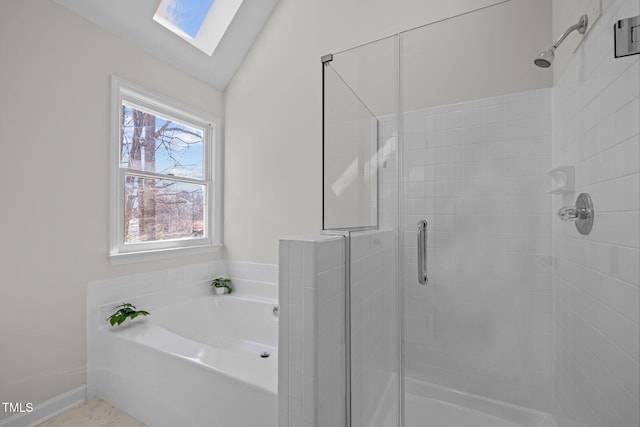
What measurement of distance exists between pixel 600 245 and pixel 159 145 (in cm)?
273

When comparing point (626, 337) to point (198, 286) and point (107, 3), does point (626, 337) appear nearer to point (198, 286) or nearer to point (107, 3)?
point (198, 286)

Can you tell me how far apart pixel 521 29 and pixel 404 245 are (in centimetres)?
100

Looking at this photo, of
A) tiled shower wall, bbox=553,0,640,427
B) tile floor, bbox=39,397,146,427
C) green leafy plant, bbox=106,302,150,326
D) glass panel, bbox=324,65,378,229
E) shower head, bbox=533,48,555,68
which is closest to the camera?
tiled shower wall, bbox=553,0,640,427

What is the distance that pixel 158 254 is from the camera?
2340mm

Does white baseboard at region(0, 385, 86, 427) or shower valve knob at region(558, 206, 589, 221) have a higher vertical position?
shower valve knob at region(558, 206, 589, 221)

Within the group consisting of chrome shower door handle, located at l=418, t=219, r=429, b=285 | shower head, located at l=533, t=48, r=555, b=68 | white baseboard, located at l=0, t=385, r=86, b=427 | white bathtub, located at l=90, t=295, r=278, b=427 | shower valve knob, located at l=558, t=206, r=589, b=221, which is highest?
shower head, located at l=533, t=48, r=555, b=68

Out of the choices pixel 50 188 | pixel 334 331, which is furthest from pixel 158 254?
pixel 334 331

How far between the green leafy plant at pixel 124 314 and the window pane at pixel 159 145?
3.24 feet

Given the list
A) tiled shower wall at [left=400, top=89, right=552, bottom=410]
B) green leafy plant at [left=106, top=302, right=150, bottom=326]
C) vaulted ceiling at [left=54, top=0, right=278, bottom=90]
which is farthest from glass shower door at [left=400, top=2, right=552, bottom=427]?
vaulted ceiling at [left=54, top=0, right=278, bottom=90]

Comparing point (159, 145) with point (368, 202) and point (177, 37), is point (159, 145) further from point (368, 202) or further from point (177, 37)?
point (368, 202)

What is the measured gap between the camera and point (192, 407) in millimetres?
1488

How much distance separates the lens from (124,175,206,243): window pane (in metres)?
2.25

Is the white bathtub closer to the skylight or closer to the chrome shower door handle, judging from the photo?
the chrome shower door handle

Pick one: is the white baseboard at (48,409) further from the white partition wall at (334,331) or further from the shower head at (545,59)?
the shower head at (545,59)
